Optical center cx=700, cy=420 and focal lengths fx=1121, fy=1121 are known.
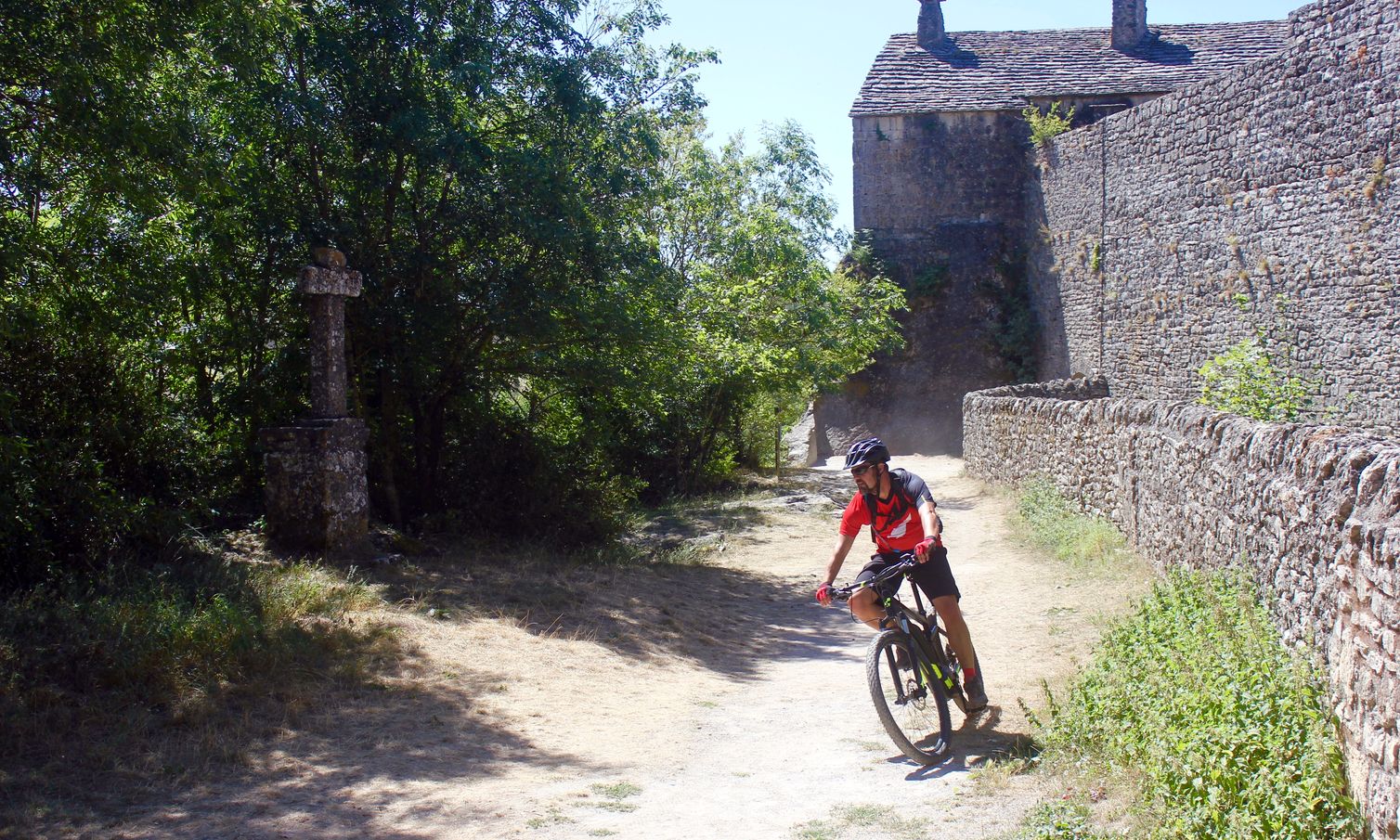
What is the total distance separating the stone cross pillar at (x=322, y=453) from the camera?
376 inches

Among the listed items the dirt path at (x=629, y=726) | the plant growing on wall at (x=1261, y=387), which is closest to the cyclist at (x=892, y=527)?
the dirt path at (x=629, y=726)

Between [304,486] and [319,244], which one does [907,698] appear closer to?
[304,486]

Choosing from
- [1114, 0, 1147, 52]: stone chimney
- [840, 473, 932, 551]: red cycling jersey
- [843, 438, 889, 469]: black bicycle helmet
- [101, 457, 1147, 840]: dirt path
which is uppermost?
[1114, 0, 1147, 52]: stone chimney

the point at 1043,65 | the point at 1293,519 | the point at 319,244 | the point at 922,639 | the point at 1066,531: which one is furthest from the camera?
the point at 1043,65

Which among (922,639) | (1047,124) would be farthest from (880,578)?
(1047,124)

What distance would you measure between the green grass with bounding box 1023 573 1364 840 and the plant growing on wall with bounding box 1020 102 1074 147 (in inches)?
802

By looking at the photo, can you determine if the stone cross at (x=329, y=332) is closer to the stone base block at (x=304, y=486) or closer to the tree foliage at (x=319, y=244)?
the stone base block at (x=304, y=486)

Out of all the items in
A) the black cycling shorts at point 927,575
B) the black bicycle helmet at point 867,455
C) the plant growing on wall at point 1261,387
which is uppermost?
the plant growing on wall at point 1261,387

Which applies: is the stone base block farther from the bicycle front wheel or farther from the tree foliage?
the bicycle front wheel

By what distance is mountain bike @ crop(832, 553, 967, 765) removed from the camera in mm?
5508

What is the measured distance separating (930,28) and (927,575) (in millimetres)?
26498

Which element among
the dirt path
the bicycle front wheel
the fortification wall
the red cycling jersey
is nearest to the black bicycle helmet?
the red cycling jersey

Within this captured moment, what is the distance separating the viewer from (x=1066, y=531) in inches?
456

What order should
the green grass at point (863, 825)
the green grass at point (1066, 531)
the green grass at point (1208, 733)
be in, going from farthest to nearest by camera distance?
the green grass at point (1066, 531) → the green grass at point (863, 825) → the green grass at point (1208, 733)
